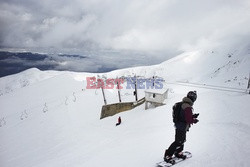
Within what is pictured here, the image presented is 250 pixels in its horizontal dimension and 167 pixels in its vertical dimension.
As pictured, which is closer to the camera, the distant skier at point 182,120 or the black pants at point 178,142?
the distant skier at point 182,120

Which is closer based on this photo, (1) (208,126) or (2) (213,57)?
(1) (208,126)

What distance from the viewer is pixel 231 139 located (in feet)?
24.0

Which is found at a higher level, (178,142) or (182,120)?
(182,120)

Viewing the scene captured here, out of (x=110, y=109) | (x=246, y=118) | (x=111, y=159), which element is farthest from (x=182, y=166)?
(x=110, y=109)

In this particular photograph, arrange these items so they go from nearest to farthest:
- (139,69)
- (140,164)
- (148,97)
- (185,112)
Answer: (185,112) < (140,164) < (148,97) < (139,69)

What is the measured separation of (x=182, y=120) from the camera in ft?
18.2

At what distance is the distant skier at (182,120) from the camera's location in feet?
17.2

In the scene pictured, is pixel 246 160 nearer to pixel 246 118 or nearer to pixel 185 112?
pixel 185 112

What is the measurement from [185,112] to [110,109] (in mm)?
32107

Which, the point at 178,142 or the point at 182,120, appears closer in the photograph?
the point at 182,120

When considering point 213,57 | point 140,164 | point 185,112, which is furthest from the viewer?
point 213,57

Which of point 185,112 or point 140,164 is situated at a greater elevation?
point 185,112

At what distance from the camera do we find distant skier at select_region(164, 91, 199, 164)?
5.25 metres

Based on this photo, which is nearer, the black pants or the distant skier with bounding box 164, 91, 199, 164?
the distant skier with bounding box 164, 91, 199, 164
